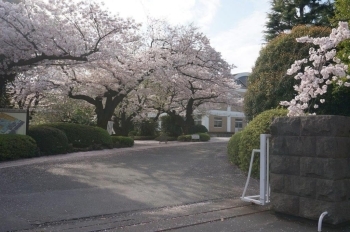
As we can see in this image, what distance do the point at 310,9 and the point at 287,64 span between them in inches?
513

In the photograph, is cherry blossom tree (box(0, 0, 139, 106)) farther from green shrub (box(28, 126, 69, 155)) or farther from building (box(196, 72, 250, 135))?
building (box(196, 72, 250, 135))

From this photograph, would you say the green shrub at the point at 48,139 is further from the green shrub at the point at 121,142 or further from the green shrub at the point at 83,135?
the green shrub at the point at 121,142

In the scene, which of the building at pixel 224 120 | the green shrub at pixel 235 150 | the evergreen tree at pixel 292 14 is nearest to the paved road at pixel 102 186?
the green shrub at pixel 235 150

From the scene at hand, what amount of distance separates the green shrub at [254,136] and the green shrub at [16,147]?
27.0 feet

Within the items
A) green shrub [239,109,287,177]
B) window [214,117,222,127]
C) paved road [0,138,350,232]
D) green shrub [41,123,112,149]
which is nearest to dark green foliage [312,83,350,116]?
green shrub [239,109,287,177]

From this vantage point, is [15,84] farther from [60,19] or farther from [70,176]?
[70,176]

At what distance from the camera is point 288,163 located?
680 centimetres

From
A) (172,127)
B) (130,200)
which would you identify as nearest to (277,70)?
(130,200)

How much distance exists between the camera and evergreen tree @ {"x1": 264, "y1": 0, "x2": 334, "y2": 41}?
81.9 feet

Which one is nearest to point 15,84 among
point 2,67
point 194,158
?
point 2,67

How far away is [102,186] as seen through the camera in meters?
9.59

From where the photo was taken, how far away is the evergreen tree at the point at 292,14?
24955mm

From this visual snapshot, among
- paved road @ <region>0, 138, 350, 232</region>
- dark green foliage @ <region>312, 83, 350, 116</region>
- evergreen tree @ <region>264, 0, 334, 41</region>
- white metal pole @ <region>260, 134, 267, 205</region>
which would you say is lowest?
paved road @ <region>0, 138, 350, 232</region>

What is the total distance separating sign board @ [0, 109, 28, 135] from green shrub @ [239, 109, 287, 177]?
29.8ft
